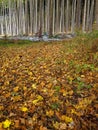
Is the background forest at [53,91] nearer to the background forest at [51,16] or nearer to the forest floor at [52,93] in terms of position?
the forest floor at [52,93]

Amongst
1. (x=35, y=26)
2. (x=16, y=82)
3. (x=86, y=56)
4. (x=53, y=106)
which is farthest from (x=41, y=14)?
(x=53, y=106)

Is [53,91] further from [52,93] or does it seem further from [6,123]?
[6,123]

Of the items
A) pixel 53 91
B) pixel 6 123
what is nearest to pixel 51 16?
pixel 53 91

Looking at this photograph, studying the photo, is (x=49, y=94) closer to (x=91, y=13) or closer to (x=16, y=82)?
(x=16, y=82)

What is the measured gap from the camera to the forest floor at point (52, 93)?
3227mm

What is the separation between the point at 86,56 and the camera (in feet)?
20.4

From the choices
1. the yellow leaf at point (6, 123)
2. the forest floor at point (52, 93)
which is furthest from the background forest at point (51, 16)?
the yellow leaf at point (6, 123)

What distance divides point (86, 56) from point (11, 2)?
13393mm

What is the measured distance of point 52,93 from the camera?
164 inches

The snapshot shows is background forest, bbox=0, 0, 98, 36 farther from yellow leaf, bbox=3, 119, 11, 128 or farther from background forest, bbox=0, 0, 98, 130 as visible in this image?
yellow leaf, bbox=3, 119, 11, 128

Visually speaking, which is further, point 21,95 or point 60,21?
point 60,21

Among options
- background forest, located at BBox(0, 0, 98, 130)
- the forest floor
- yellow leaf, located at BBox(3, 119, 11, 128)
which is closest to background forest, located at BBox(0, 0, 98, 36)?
background forest, located at BBox(0, 0, 98, 130)

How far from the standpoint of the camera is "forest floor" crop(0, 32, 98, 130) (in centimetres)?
323

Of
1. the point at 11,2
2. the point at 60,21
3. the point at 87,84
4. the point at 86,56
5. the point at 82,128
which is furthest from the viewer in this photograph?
the point at 11,2
